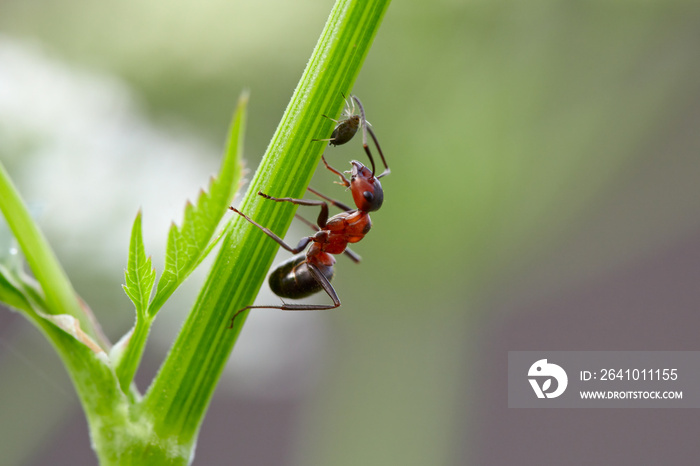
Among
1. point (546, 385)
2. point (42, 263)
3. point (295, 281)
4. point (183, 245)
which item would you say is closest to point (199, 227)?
point (183, 245)

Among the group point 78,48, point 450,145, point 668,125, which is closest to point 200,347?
point 450,145

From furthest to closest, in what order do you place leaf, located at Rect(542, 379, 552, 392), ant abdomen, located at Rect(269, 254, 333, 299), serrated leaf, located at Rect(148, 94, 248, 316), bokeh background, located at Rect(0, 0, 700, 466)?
leaf, located at Rect(542, 379, 552, 392), bokeh background, located at Rect(0, 0, 700, 466), ant abdomen, located at Rect(269, 254, 333, 299), serrated leaf, located at Rect(148, 94, 248, 316)

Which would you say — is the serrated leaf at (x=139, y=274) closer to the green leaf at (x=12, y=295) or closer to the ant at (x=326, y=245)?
the green leaf at (x=12, y=295)

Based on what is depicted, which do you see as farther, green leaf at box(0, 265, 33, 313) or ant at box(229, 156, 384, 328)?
ant at box(229, 156, 384, 328)

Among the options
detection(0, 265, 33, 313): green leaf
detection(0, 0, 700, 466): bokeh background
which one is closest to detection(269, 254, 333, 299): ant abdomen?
detection(0, 0, 700, 466): bokeh background

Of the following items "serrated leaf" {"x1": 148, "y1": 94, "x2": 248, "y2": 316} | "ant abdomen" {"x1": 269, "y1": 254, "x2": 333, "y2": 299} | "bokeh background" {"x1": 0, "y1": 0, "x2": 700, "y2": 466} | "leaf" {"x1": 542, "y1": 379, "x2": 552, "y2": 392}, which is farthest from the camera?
"leaf" {"x1": 542, "y1": 379, "x2": 552, "y2": 392}

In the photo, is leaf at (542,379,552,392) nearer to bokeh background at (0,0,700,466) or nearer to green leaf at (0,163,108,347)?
bokeh background at (0,0,700,466)
